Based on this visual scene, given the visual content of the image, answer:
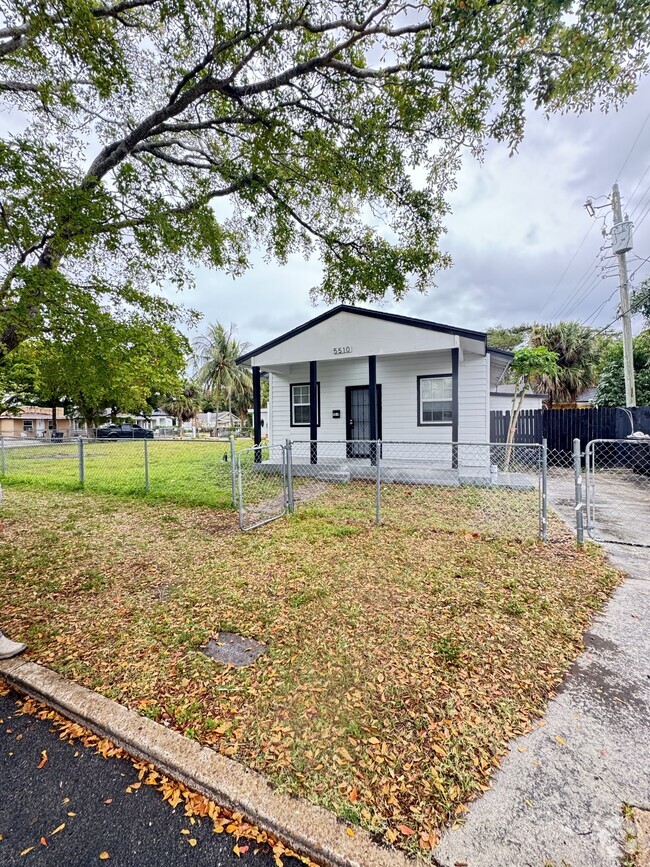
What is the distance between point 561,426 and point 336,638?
12504 mm

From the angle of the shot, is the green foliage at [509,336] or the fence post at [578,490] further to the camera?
the green foliage at [509,336]

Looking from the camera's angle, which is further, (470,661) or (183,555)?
(183,555)

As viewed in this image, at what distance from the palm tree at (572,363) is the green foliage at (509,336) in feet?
47.2

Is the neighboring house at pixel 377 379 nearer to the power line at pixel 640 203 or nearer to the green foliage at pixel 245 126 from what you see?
the green foliage at pixel 245 126

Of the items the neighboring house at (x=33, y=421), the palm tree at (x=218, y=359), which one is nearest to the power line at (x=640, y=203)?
the palm tree at (x=218, y=359)

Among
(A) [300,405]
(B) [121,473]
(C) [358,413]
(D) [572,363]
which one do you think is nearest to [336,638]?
(C) [358,413]

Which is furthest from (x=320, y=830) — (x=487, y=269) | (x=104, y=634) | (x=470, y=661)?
(x=487, y=269)

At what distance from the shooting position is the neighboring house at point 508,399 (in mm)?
15430

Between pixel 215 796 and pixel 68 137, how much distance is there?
7.52 meters

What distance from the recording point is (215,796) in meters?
1.64

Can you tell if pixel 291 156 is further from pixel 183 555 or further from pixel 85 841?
pixel 85 841

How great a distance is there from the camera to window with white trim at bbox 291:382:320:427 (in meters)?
11.7

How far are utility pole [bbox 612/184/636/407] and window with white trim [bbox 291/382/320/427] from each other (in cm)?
1009

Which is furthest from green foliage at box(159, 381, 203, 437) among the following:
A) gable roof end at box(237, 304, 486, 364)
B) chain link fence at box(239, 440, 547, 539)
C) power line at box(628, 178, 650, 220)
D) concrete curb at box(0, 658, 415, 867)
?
concrete curb at box(0, 658, 415, 867)
